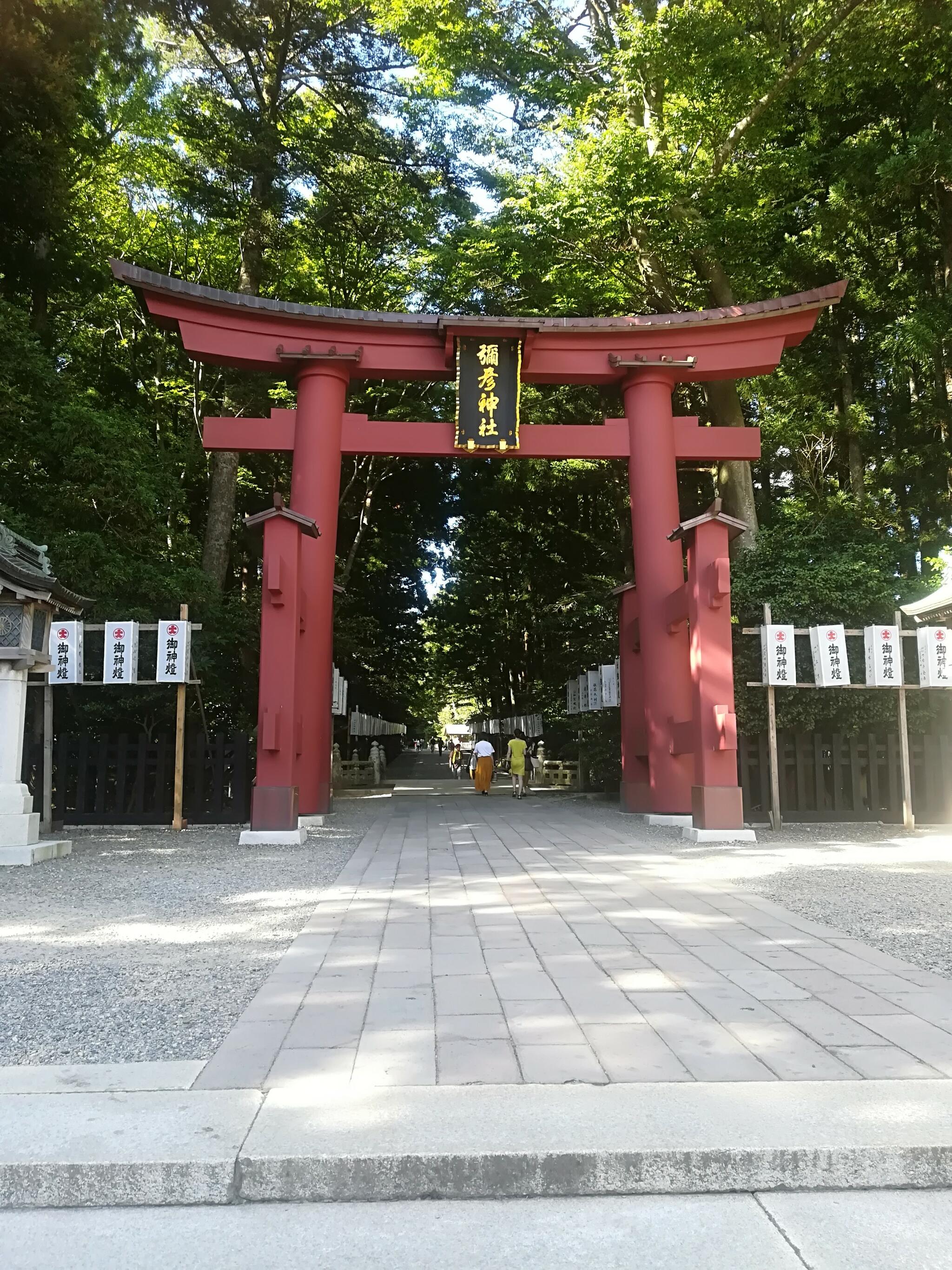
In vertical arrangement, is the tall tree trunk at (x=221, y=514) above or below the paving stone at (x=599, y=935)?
above

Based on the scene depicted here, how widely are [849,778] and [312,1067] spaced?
429 inches

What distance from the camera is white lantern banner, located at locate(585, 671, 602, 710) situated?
15.6m

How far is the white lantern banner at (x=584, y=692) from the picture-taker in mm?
16438

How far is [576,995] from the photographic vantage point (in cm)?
425

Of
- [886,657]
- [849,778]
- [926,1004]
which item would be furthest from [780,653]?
[926,1004]

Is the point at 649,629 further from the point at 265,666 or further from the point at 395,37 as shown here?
the point at 395,37

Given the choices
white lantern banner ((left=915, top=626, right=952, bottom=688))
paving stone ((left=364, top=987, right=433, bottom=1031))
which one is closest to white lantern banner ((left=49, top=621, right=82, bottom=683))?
paving stone ((left=364, top=987, right=433, bottom=1031))

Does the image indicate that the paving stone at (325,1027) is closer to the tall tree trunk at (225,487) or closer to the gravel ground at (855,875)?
the gravel ground at (855,875)

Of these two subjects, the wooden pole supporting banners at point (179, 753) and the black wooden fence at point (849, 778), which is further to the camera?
the black wooden fence at point (849, 778)

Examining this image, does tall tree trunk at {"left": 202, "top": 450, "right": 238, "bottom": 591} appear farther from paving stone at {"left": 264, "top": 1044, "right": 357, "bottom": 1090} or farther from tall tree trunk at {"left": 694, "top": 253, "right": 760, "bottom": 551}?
paving stone at {"left": 264, "top": 1044, "right": 357, "bottom": 1090}

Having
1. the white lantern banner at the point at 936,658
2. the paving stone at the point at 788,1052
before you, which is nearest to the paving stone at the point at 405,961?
the paving stone at the point at 788,1052

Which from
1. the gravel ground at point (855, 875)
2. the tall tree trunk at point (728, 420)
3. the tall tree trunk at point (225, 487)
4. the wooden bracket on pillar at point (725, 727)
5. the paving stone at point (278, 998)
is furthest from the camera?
the tall tree trunk at point (225, 487)

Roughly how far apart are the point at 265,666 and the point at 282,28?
15.6 metres

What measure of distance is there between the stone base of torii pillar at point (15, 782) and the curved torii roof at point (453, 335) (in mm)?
5604
